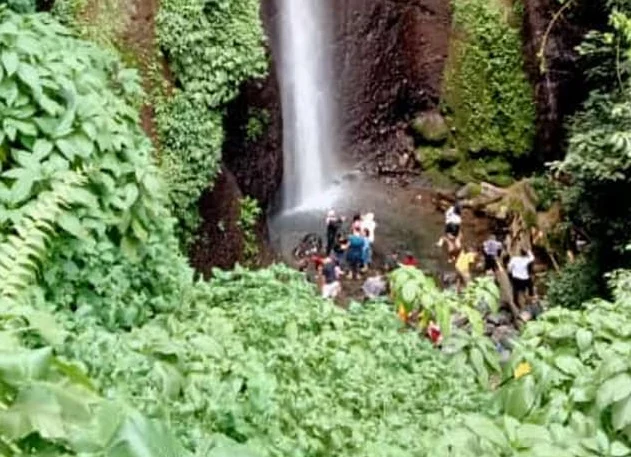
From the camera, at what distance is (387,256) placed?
1411cm

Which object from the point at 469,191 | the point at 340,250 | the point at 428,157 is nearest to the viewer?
the point at 340,250

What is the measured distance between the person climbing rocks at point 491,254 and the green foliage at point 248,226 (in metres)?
3.33

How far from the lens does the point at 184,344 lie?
3.83 metres

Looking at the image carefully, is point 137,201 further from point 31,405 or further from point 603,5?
point 603,5

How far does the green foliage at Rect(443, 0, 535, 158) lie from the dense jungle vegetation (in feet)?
33.5

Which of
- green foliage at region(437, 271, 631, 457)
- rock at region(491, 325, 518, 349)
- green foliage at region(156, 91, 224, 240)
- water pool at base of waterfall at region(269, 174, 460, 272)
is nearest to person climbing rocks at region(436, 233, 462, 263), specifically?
water pool at base of waterfall at region(269, 174, 460, 272)

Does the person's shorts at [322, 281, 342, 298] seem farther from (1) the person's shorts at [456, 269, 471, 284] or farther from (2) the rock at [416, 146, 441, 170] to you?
(2) the rock at [416, 146, 441, 170]

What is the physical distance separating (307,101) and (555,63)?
4293mm

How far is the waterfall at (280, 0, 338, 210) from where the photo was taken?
16.7 metres

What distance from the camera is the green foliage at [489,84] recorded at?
1642 cm

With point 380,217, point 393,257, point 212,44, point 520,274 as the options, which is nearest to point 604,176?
point 520,274

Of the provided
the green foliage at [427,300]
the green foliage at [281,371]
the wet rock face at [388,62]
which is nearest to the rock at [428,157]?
the wet rock face at [388,62]

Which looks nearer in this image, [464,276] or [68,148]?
[68,148]

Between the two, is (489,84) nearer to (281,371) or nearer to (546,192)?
(546,192)
